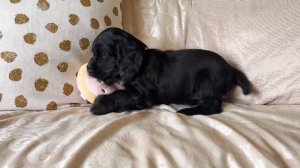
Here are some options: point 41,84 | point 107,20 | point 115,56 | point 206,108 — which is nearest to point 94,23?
point 107,20

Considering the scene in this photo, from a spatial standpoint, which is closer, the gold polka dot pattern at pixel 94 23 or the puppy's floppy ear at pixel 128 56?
the puppy's floppy ear at pixel 128 56

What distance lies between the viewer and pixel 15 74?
117cm

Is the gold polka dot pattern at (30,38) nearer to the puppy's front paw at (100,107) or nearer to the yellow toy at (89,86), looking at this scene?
the yellow toy at (89,86)

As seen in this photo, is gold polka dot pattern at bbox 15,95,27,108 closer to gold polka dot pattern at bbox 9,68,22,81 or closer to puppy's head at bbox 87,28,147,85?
gold polka dot pattern at bbox 9,68,22,81

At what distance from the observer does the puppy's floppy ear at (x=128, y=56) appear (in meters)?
1.17

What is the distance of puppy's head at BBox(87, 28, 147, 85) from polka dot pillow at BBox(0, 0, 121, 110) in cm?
10

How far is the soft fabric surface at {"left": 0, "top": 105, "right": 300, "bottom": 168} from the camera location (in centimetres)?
83

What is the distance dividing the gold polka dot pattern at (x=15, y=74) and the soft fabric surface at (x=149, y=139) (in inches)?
4.6

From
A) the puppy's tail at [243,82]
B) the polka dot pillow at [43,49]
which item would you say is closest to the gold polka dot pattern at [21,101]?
the polka dot pillow at [43,49]

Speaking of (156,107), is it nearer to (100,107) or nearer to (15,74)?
(100,107)

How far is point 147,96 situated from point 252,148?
44 centimetres

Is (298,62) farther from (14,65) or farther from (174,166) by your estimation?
(14,65)

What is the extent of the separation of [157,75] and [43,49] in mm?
394

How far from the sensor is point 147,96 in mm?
1221
